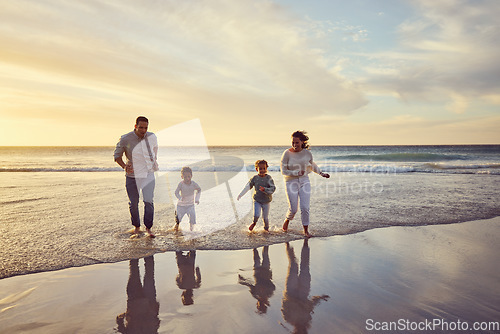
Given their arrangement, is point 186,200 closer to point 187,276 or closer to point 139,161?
point 139,161

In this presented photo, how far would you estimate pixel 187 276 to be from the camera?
4047 millimetres

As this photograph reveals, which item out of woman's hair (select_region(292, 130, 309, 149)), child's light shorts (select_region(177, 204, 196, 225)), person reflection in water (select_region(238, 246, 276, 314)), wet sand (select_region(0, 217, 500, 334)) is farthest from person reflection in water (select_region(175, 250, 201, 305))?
woman's hair (select_region(292, 130, 309, 149))

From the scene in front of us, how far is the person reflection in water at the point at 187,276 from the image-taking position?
3.49 meters

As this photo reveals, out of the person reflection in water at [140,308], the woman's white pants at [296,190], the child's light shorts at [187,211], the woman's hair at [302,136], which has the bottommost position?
the person reflection in water at [140,308]

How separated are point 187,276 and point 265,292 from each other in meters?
1.18

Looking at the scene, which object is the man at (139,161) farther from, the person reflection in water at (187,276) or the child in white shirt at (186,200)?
the person reflection in water at (187,276)

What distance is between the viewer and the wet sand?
2.95 metres

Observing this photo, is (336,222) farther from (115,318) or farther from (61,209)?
(61,209)

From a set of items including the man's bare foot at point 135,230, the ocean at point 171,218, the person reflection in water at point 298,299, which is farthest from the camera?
the man's bare foot at point 135,230

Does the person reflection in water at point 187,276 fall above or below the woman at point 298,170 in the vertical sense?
below

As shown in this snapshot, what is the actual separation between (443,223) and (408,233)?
5.13 feet

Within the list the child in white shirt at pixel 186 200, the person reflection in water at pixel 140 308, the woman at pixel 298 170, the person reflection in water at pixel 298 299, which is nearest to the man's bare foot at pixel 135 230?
the child in white shirt at pixel 186 200

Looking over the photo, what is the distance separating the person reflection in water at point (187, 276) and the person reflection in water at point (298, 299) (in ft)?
3.73

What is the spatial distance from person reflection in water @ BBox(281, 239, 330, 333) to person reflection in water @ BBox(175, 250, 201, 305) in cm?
114
